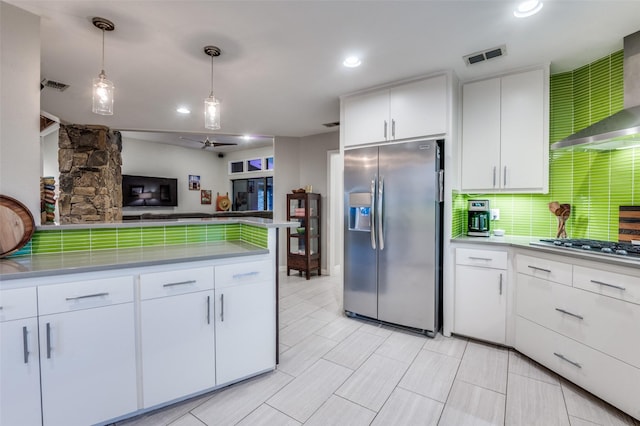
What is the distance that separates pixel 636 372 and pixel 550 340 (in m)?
0.47

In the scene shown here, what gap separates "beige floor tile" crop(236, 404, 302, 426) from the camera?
1.54m

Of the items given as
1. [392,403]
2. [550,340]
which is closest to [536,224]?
[550,340]

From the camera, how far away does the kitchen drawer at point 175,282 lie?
156 cm

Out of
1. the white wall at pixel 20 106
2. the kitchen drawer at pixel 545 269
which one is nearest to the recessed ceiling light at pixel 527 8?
the kitchen drawer at pixel 545 269

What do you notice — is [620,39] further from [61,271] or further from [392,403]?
[61,271]

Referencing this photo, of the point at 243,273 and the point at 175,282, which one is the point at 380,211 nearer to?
the point at 243,273

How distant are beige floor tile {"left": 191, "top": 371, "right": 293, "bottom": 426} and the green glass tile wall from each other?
932mm

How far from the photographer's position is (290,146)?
5105mm

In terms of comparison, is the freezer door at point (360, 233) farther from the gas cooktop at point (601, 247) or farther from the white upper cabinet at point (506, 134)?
the gas cooktop at point (601, 247)

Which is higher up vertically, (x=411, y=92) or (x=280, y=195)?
(x=411, y=92)

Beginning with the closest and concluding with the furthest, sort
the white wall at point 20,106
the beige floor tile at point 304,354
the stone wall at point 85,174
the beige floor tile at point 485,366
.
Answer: the white wall at point 20,106, the beige floor tile at point 485,366, the beige floor tile at point 304,354, the stone wall at point 85,174

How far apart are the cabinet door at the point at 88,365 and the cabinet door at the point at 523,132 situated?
10.0 feet

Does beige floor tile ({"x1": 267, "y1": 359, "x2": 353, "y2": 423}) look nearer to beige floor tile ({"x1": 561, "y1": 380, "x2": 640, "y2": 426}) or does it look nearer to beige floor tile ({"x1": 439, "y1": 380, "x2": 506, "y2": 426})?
beige floor tile ({"x1": 439, "y1": 380, "x2": 506, "y2": 426})

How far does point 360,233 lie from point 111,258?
204 cm
